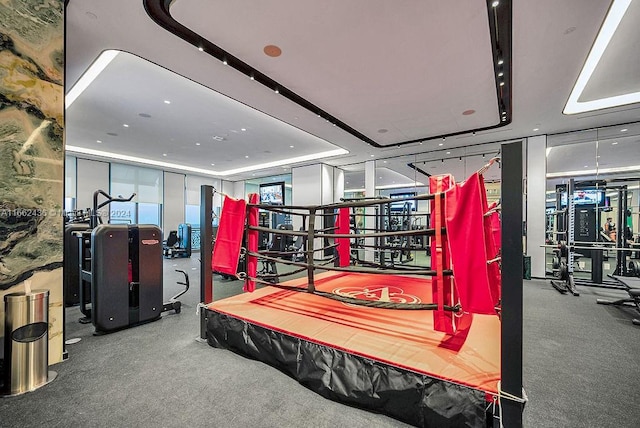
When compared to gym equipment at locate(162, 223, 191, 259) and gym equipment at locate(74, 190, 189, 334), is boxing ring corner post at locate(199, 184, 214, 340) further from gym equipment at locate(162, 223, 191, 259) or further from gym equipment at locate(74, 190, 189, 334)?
gym equipment at locate(162, 223, 191, 259)

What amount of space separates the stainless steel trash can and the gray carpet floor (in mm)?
107

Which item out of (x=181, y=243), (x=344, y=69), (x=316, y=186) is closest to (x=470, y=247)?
(x=344, y=69)

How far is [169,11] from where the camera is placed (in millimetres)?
2600

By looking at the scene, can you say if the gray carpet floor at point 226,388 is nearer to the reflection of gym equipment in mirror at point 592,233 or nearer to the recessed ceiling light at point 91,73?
the reflection of gym equipment in mirror at point 592,233

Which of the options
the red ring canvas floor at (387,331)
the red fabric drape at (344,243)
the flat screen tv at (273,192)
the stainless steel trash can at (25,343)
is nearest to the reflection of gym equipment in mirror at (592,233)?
the red ring canvas floor at (387,331)

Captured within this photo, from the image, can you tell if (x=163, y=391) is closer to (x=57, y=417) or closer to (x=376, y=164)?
(x=57, y=417)

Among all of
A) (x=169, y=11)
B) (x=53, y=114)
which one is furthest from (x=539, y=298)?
(x=53, y=114)

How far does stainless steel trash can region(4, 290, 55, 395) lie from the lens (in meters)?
1.87

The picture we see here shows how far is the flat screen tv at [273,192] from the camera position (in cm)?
1150

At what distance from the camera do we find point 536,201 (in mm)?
6266

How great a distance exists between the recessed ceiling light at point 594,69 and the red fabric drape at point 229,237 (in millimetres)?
4028

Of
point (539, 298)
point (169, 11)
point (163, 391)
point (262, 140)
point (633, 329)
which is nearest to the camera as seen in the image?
point (163, 391)

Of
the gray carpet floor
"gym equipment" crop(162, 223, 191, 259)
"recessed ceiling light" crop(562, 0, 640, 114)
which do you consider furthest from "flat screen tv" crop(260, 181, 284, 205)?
"recessed ceiling light" crop(562, 0, 640, 114)

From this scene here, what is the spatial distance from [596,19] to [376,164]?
663 centimetres
